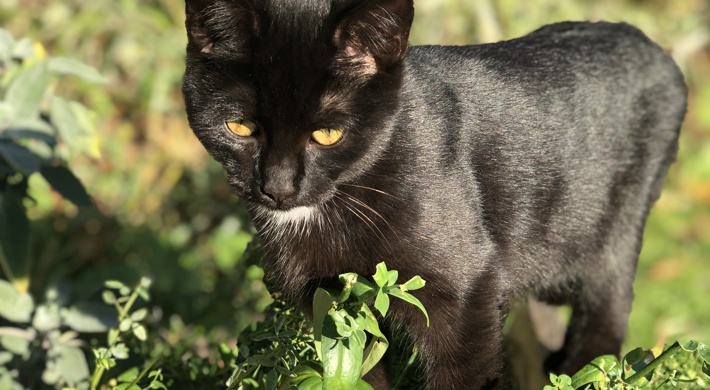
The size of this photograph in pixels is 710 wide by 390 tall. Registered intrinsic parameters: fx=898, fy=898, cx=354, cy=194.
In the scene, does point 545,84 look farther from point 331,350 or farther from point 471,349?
point 331,350

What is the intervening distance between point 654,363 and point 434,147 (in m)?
0.60

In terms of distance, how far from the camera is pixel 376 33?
1.64 m

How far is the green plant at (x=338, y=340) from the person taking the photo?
1493 mm

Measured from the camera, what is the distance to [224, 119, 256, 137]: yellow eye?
67.9 inches

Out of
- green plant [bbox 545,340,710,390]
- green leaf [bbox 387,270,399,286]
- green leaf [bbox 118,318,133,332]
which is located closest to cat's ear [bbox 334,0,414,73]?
green leaf [bbox 387,270,399,286]

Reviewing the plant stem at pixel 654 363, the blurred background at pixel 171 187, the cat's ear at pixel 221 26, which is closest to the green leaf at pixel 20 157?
the cat's ear at pixel 221 26

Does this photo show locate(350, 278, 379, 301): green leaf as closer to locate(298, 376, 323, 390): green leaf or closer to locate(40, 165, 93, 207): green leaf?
locate(298, 376, 323, 390): green leaf

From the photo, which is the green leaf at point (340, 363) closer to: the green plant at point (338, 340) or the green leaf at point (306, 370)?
the green plant at point (338, 340)

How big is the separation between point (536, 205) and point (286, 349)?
27.8 inches

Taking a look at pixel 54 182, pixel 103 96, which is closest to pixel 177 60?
pixel 103 96

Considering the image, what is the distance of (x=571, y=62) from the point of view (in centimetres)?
220

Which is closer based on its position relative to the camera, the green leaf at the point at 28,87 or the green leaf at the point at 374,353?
the green leaf at the point at 374,353

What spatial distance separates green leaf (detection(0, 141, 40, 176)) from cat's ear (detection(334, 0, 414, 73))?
1.16 metres

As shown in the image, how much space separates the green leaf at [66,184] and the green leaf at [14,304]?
0.30 m
